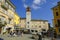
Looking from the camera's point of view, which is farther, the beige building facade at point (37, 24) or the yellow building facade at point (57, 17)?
the beige building facade at point (37, 24)

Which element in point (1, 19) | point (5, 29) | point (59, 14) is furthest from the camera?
point (59, 14)

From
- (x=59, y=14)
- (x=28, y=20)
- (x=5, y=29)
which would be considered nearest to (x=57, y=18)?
(x=59, y=14)

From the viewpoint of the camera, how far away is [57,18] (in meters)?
51.5

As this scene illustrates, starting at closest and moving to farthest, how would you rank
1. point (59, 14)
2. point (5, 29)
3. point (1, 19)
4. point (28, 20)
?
point (1, 19), point (5, 29), point (59, 14), point (28, 20)

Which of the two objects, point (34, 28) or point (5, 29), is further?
point (34, 28)

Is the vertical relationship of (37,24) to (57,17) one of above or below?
below

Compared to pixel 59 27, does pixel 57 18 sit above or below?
above

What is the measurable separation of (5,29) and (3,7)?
7809 millimetres

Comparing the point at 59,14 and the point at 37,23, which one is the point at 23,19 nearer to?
the point at 37,23

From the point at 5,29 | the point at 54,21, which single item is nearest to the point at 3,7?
the point at 5,29

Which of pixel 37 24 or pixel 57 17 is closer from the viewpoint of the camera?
pixel 57 17

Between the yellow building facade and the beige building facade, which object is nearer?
the yellow building facade

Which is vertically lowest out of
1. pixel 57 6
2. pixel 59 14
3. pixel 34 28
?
pixel 34 28

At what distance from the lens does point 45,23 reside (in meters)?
87.9
